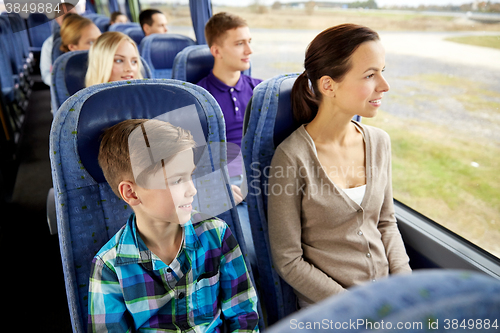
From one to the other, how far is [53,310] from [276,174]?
1574mm

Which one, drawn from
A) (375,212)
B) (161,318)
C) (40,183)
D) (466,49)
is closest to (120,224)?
(161,318)

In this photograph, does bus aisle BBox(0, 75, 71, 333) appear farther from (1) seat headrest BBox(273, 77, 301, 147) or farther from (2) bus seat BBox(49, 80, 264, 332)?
(1) seat headrest BBox(273, 77, 301, 147)

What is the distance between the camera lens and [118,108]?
1026 mm

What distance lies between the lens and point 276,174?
1190 mm

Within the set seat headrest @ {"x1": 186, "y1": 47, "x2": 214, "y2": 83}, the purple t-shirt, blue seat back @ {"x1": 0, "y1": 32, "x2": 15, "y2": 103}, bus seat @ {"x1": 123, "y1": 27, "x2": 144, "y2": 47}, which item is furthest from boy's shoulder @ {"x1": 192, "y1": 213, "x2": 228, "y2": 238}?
bus seat @ {"x1": 123, "y1": 27, "x2": 144, "y2": 47}

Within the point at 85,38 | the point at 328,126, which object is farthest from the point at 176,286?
the point at 85,38

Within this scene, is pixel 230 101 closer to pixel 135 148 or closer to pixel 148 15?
pixel 135 148

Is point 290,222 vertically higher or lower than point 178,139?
lower

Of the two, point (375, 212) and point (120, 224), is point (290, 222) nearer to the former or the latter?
point (375, 212)

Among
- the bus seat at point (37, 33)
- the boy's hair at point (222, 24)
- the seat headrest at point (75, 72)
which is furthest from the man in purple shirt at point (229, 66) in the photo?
the bus seat at point (37, 33)

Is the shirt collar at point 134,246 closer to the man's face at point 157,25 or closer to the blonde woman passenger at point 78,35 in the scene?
the blonde woman passenger at point 78,35

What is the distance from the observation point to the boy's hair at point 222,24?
2.37 m

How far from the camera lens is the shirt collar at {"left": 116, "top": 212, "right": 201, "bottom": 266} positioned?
962mm

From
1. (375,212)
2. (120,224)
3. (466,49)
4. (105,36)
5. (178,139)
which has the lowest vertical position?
(375,212)
